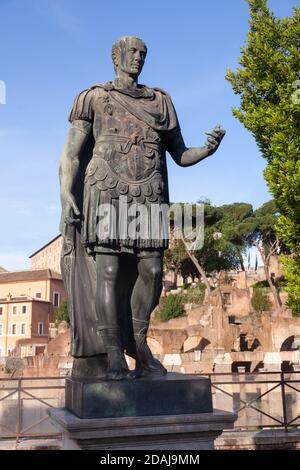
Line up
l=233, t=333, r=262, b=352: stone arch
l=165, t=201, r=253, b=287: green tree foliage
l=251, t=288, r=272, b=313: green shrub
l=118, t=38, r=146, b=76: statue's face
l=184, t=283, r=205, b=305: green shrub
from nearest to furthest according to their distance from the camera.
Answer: l=118, t=38, r=146, b=76: statue's face → l=233, t=333, r=262, b=352: stone arch → l=251, t=288, r=272, b=313: green shrub → l=184, t=283, r=205, b=305: green shrub → l=165, t=201, r=253, b=287: green tree foliage

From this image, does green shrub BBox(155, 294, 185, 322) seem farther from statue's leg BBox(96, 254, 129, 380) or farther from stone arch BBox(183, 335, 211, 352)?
statue's leg BBox(96, 254, 129, 380)

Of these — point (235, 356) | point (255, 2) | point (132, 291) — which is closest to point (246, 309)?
point (235, 356)

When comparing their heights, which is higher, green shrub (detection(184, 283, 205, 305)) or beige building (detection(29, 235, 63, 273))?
beige building (detection(29, 235, 63, 273))

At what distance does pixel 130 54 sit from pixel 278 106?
21.0 feet

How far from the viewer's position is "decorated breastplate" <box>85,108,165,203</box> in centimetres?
332

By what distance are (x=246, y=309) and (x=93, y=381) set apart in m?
39.9

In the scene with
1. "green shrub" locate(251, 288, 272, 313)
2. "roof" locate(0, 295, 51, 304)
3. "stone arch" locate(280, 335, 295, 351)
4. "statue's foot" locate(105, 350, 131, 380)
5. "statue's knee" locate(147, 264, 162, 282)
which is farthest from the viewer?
"roof" locate(0, 295, 51, 304)

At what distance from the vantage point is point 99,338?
3338 millimetres

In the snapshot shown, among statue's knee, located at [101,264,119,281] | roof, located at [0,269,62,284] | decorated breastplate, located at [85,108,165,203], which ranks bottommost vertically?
statue's knee, located at [101,264,119,281]

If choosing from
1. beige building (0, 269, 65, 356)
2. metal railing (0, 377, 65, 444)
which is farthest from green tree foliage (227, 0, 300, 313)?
beige building (0, 269, 65, 356)

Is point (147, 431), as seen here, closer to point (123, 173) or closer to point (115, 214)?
point (115, 214)

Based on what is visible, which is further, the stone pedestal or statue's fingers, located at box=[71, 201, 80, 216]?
statue's fingers, located at box=[71, 201, 80, 216]

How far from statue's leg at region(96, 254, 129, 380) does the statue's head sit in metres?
1.43
